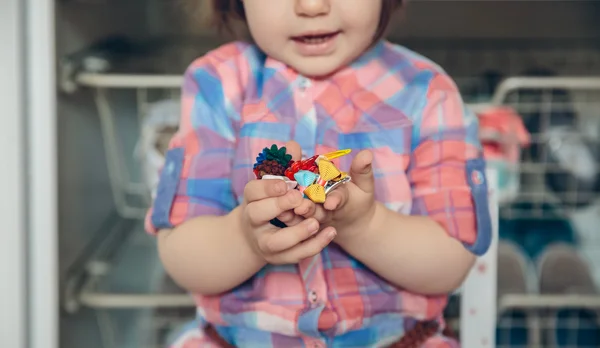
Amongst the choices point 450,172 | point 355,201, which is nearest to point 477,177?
point 450,172

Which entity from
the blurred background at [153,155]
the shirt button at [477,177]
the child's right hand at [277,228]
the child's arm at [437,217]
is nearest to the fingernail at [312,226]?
the child's right hand at [277,228]

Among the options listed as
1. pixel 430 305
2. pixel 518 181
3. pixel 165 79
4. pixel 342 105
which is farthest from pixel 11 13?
pixel 518 181

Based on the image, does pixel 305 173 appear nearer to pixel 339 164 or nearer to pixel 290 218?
pixel 290 218

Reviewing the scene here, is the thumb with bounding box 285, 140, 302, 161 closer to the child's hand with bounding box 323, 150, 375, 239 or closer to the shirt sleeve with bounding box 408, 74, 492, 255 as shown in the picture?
the child's hand with bounding box 323, 150, 375, 239

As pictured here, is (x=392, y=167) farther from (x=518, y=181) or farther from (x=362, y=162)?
(x=518, y=181)

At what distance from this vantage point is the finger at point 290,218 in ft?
1.80

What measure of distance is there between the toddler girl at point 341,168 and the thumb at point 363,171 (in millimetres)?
41

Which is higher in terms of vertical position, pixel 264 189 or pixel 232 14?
pixel 232 14

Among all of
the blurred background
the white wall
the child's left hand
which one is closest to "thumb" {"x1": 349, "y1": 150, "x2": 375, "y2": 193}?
the child's left hand

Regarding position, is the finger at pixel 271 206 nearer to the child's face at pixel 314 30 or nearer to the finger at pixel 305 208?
the finger at pixel 305 208

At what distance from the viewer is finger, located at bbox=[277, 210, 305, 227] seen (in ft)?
1.80

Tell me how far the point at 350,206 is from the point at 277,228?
0.06m

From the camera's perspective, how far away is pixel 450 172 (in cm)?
68

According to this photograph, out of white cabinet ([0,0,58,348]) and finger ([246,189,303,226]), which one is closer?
finger ([246,189,303,226])
